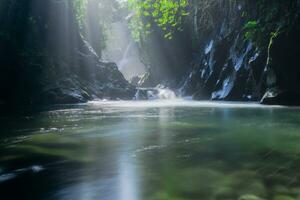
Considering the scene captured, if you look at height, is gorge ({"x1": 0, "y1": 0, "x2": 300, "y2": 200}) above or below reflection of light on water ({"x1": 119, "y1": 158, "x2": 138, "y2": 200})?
above

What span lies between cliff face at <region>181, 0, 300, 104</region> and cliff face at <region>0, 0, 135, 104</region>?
1185 cm

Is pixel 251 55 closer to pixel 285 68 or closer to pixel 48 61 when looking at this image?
pixel 285 68

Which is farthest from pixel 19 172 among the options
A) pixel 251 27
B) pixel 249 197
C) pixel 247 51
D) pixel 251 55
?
pixel 247 51

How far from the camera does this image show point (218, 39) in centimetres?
3756

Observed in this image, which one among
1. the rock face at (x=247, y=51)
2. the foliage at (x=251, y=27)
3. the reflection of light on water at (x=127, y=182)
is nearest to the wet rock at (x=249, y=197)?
the reflection of light on water at (x=127, y=182)

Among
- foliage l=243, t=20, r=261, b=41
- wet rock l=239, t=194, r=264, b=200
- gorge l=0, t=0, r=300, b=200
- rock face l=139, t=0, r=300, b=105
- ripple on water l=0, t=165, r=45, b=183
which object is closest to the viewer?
wet rock l=239, t=194, r=264, b=200

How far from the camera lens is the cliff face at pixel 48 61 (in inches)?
1265

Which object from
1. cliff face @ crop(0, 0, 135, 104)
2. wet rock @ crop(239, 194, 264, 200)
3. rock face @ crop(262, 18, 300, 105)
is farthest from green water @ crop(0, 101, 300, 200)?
cliff face @ crop(0, 0, 135, 104)

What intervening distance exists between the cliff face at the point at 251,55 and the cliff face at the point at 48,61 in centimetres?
1185

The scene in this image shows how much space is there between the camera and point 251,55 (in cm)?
2994

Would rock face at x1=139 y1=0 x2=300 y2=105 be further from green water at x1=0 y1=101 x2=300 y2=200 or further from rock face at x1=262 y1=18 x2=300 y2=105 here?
green water at x1=0 y1=101 x2=300 y2=200

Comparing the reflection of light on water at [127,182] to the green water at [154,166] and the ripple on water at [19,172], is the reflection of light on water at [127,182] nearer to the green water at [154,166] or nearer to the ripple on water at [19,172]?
the green water at [154,166]

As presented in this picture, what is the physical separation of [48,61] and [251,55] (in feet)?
69.3

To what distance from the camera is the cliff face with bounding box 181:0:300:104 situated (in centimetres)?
2262
